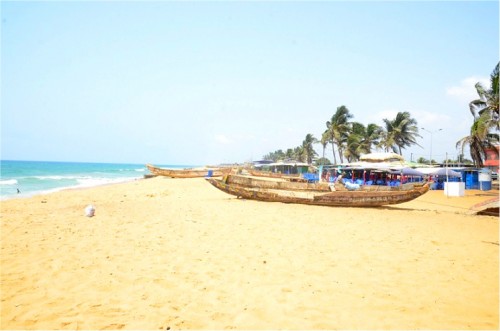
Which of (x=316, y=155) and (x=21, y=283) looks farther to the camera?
(x=316, y=155)

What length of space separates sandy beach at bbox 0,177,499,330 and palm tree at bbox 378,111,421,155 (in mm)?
35312

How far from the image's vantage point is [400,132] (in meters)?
41.3

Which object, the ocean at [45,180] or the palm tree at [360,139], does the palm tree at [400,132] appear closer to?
the palm tree at [360,139]

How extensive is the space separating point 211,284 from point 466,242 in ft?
23.4

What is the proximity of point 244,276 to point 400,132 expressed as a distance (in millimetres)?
42752

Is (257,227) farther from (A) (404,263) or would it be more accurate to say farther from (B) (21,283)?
(B) (21,283)

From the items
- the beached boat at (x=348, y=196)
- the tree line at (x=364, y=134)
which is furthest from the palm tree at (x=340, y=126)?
the beached boat at (x=348, y=196)

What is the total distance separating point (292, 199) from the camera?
14102 millimetres

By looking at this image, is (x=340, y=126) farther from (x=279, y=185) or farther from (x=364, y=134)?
(x=279, y=185)

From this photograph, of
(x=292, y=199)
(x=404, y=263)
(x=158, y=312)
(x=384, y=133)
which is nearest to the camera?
(x=158, y=312)

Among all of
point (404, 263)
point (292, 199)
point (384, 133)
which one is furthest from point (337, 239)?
point (384, 133)

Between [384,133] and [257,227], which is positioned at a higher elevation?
[384,133]

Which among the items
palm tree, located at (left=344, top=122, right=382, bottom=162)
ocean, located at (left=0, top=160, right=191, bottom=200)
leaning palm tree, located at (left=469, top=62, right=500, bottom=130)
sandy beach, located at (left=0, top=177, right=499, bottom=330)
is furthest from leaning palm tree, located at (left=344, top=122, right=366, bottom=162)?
sandy beach, located at (left=0, top=177, right=499, bottom=330)

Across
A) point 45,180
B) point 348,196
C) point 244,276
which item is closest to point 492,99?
point 348,196
